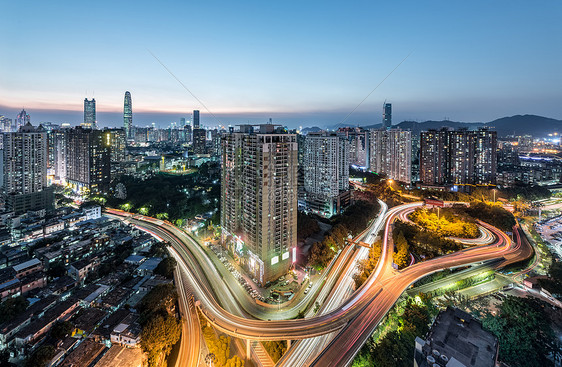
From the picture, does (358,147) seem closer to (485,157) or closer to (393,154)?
(393,154)

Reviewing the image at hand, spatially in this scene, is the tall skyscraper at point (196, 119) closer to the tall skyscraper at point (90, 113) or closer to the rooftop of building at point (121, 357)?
the tall skyscraper at point (90, 113)

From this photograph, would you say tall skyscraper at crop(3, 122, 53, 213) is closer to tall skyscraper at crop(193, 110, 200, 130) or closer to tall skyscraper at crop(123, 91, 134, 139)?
tall skyscraper at crop(123, 91, 134, 139)

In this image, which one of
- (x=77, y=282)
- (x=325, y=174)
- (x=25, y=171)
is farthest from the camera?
(x=325, y=174)

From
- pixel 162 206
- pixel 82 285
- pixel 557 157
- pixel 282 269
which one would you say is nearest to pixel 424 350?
pixel 282 269

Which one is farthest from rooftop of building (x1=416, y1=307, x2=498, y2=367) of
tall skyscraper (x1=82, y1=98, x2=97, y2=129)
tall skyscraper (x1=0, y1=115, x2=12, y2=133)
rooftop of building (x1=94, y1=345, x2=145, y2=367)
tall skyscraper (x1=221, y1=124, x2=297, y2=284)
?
tall skyscraper (x1=82, y1=98, x2=97, y2=129)

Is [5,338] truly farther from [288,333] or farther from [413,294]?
[413,294]

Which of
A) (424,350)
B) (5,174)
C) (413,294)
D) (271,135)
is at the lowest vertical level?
A: (413,294)

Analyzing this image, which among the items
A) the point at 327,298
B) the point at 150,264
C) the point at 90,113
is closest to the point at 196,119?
Answer: the point at 90,113
